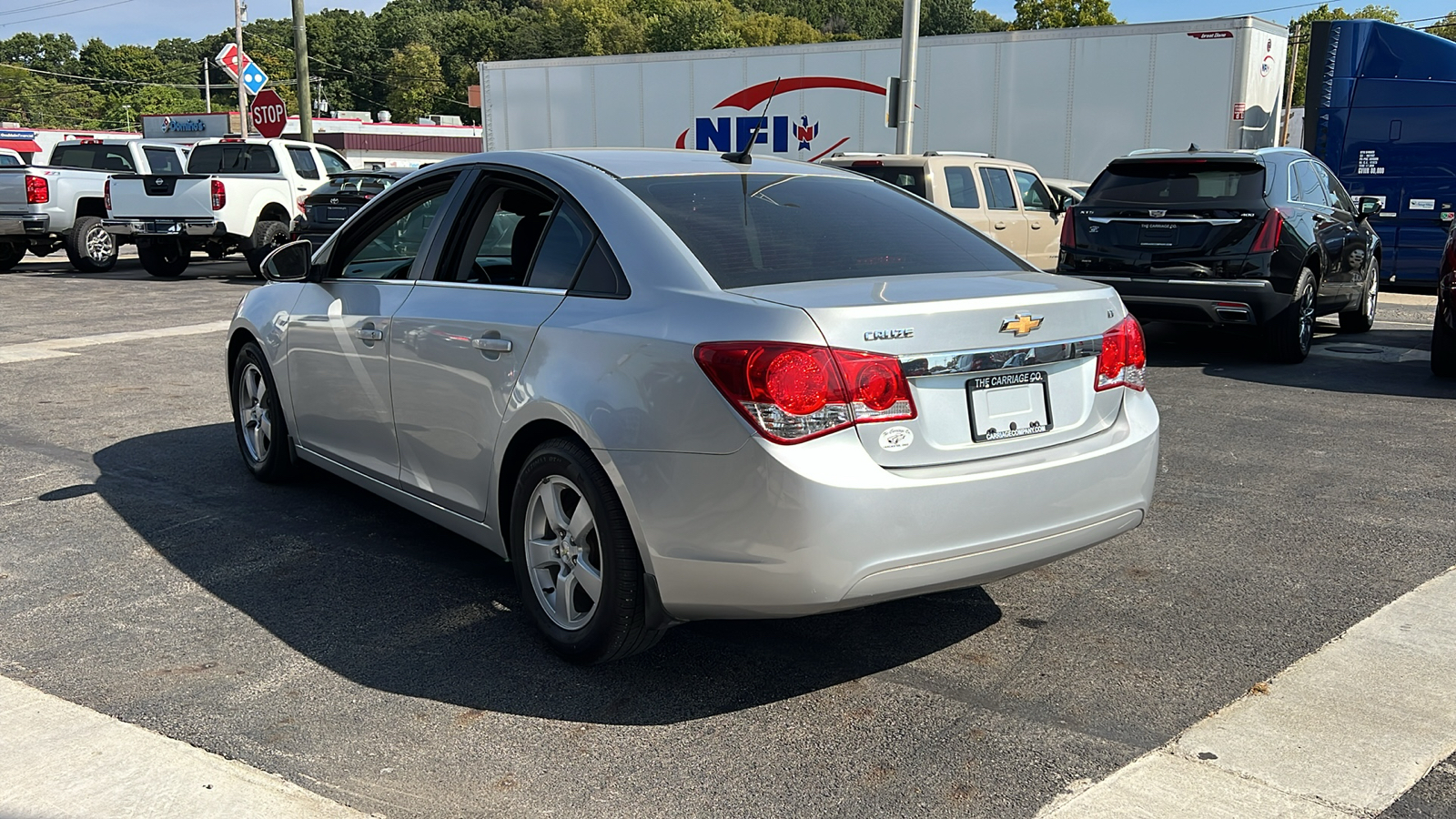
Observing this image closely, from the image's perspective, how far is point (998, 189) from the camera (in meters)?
13.6

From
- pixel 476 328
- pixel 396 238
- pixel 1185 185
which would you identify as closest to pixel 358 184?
pixel 1185 185

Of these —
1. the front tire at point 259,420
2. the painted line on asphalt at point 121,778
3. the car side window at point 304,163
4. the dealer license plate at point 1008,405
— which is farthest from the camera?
the car side window at point 304,163

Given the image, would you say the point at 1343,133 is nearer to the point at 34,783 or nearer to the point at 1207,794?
the point at 1207,794

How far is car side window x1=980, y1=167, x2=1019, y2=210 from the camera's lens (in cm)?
1343

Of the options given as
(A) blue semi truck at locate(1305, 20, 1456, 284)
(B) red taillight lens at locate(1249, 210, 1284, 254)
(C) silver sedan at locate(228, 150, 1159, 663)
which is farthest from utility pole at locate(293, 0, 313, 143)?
(C) silver sedan at locate(228, 150, 1159, 663)

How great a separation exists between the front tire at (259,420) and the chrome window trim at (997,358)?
3357 millimetres

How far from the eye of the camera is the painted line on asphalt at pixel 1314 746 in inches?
115

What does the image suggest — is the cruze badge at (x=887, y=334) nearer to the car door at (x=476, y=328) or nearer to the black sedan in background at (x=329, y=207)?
the car door at (x=476, y=328)

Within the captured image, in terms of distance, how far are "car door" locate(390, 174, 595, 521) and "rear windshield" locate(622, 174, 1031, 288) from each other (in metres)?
0.36

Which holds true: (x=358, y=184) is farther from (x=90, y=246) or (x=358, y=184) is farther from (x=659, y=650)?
(x=659, y=650)

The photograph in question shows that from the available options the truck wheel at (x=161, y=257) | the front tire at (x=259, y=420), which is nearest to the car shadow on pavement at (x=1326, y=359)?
the front tire at (x=259, y=420)

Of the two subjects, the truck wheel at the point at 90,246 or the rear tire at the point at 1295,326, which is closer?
the rear tire at the point at 1295,326

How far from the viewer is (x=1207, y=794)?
116 inches

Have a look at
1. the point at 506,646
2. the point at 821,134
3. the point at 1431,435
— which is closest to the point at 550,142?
the point at 821,134
